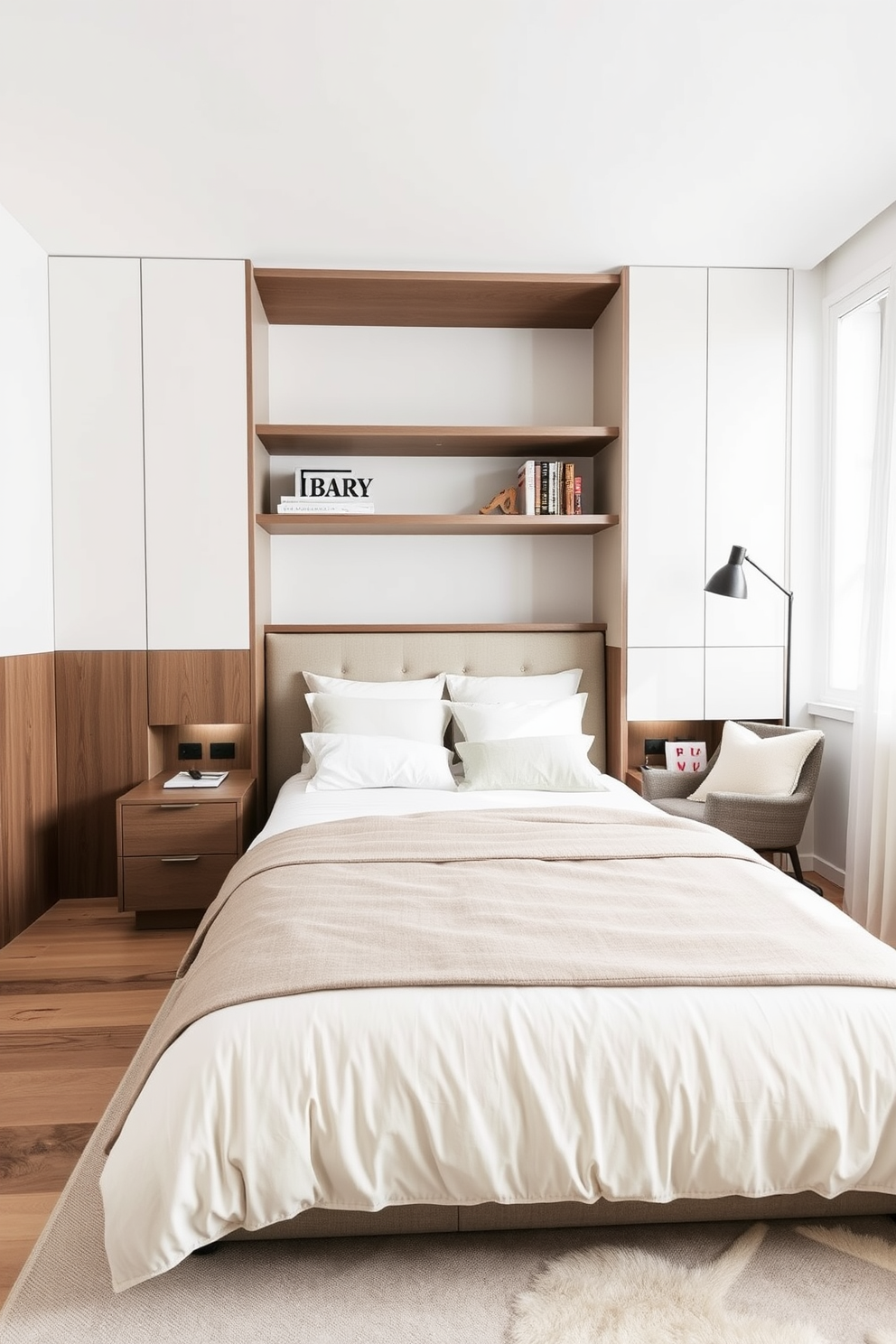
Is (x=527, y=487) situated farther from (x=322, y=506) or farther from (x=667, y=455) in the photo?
(x=322, y=506)

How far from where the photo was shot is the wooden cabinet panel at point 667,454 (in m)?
3.64

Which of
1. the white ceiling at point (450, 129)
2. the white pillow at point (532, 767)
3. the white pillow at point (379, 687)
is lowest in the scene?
the white pillow at point (532, 767)

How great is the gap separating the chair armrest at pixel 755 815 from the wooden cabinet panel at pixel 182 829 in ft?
5.66

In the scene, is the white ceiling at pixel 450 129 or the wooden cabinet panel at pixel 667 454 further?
the wooden cabinet panel at pixel 667 454

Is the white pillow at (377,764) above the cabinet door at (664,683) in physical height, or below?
below

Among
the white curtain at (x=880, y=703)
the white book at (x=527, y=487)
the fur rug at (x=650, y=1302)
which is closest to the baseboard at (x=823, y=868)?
the white curtain at (x=880, y=703)

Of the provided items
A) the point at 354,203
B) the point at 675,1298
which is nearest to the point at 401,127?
the point at 354,203

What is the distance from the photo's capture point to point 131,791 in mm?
3430

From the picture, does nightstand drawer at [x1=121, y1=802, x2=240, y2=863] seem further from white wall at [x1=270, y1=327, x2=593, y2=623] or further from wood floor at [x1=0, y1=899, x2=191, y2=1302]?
white wall at [x1=270, y1=327, x2=593, y2=623]

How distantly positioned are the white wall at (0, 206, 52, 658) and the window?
123 inches

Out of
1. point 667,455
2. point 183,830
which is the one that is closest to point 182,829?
point 183,830

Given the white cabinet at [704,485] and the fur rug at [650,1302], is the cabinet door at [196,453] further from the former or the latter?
the fur rug at [650,1302]

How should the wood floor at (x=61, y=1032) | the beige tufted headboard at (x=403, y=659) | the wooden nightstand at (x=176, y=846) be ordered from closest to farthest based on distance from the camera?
1. the wood floor at (x=61, y=1032)
2. the wooden nightstand at (x=176, y=846)
3. the beige tufted headboard at (x=403, y=659)

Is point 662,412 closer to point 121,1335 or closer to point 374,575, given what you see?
point 374,575
